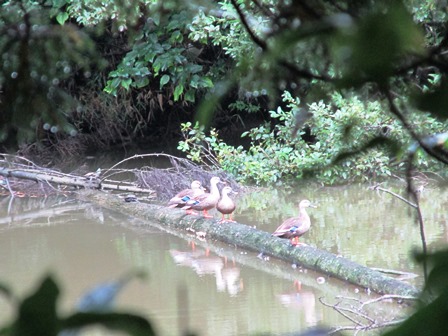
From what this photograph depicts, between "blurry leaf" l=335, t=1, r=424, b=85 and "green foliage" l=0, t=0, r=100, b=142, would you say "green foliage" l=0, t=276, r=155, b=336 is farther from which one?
"green foliage" l=0, t=0, r=100, b=142

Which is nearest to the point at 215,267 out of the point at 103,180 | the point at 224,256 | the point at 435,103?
the point at 224,256

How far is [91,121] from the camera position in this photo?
15.2 meters

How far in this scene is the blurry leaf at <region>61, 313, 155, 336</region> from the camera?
55cm

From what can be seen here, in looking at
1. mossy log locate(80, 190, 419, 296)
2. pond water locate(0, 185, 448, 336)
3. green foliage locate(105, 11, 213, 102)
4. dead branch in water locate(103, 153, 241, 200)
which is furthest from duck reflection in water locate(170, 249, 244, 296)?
green foliage locate(105, 11, 213, 102)

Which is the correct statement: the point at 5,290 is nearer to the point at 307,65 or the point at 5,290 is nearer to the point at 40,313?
the point at 40,313

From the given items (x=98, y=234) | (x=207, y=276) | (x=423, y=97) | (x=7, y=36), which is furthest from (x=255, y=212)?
(x=423, y=97)

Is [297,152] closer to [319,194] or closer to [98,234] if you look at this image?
[319,194]

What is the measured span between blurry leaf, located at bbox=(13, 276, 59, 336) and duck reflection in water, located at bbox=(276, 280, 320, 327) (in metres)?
5.03

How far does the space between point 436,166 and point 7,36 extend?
8.93 meters

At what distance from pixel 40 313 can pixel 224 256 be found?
6.98 m

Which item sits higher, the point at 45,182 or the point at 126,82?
the point at 126,82

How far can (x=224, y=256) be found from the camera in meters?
7.49

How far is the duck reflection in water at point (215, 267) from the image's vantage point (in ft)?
21.2

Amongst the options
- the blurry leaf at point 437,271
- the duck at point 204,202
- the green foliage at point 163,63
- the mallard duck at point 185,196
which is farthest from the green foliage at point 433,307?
the green foliage at point 163,63
